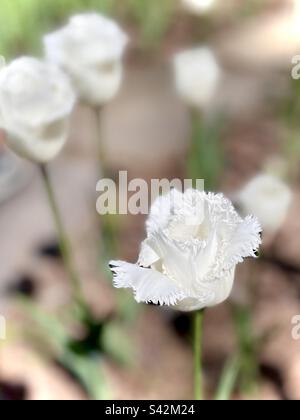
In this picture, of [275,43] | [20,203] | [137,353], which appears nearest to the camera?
[137,353]

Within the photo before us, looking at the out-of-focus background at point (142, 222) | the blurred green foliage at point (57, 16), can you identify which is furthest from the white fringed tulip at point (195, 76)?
the blurred green foliage at point (57, 16)

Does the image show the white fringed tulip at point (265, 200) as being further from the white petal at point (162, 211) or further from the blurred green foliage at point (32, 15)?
the blurred green foliage at point (32, 15)

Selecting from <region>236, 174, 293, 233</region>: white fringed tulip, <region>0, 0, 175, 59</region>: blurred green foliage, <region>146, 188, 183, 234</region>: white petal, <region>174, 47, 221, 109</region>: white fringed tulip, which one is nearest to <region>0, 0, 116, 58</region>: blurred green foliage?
<region>0, 0, 175, 59</region>: blurred green foliage

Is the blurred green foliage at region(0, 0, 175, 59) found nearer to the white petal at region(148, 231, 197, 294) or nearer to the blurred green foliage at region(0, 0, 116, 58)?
the blurred green foliage at region(0, 0, 116, 58)

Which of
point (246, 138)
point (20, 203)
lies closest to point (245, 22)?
point (246, 138)

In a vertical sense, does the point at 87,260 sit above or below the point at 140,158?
below
